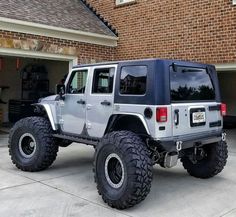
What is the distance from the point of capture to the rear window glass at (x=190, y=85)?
528 centimetres

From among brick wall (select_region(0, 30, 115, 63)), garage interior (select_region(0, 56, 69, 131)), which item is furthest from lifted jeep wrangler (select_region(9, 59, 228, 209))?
garage interior (select_region(0, 56, 69, 131))

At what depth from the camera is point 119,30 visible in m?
12.4

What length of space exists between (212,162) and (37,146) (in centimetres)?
312

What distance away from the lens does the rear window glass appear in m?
5.28

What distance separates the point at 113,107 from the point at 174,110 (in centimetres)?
98

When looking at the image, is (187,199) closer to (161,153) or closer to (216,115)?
(161,153)

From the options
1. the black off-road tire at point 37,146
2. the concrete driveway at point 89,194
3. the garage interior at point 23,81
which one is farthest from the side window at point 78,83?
the garage interior at point 23,81

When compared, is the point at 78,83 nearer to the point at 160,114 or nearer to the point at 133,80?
the point at 133,80

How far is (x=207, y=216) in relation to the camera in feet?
15.1

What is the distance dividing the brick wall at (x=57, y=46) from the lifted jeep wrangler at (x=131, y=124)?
370 centimetres

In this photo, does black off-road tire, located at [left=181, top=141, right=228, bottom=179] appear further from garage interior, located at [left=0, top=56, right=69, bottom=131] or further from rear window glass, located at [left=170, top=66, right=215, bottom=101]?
garage interior, located at [left=0, top=56, right=69, bottom=131]

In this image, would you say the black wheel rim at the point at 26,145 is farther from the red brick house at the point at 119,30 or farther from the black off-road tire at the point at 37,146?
the red brick house at the point at 119,30

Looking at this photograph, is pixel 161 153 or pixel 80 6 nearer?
pixel 161 153

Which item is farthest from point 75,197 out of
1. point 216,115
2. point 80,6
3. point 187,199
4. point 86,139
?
point 80,6
